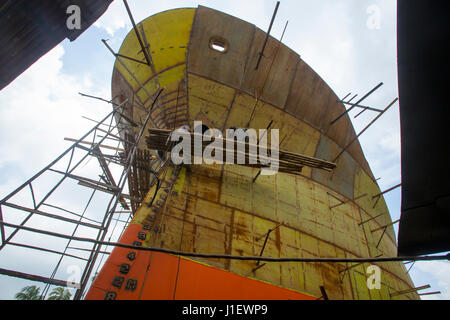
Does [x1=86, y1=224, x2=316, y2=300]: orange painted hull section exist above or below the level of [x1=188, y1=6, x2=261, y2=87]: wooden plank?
below

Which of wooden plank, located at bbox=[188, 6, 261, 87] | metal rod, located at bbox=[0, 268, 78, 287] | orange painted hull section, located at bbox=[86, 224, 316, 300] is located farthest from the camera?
wooden plank, located at bbox=[188, 6, 261, 87]

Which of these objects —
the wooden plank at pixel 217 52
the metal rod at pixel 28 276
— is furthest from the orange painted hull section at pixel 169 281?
the wooden plank at pixel 217 52

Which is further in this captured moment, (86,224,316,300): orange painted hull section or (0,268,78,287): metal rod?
(86,224,316,300): orange painted hull section

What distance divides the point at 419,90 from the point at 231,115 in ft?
26.4

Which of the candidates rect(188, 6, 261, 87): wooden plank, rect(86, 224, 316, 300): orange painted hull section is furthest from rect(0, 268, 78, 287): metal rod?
rect(188, 6, 261, 87): wooden plank

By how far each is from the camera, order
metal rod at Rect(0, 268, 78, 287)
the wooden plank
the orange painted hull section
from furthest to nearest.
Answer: the wooden plank → the orange painted hull section → metal rod at Rect(0, 268, 78, 287)

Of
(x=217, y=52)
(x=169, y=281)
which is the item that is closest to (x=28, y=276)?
(x=169, y=281)

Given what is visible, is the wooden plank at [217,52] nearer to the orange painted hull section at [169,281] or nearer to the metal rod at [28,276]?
the orange painted hull section at [169,281]

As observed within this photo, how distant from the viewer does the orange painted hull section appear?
521 centimetres

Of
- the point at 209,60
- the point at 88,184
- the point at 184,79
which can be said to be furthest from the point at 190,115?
the point at 88,184

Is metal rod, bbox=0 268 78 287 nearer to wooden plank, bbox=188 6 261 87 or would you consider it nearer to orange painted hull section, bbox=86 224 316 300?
orange painted hull section, bbox=86 224 316 300

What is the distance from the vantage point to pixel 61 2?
3574 millimetres

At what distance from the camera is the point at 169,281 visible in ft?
18.2

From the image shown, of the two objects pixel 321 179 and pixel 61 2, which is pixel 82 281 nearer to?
pixel 61 2
